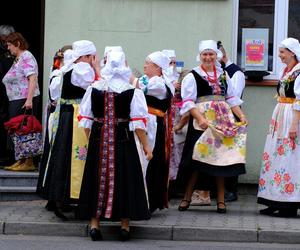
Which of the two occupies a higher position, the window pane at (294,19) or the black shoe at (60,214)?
the window pane at (294,19)

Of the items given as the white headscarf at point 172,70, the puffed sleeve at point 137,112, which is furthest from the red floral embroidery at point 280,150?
the puffed sleeve at point 137,112

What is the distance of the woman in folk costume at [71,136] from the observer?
32.1ft

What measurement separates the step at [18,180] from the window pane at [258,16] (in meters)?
3.07

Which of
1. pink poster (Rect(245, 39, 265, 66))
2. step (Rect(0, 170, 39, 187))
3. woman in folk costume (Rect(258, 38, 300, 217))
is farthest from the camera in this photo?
pink poster (Rect(245, 39, 265, 66))

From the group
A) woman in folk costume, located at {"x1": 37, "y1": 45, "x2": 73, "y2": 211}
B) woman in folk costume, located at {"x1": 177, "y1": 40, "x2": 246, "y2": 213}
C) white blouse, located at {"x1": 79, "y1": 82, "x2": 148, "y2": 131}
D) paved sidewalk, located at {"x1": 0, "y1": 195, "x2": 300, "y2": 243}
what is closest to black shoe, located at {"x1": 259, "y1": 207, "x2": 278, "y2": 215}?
paved sidewalk, located at {"x1": 0, "y1": 195, "x2": 300, "y2": 243}

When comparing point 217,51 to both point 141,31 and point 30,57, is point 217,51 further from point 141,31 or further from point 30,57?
point 30,57

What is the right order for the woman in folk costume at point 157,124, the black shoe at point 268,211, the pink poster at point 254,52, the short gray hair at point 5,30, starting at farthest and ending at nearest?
the short gray hair at point 5,30
the pink poster at point 254,52
the black shoe at point 268,211
the woman in folk costume at point 157,124

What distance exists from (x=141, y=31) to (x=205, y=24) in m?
0.83

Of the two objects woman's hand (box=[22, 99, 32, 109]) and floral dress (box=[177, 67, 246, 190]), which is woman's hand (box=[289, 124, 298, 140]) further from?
woman's hand (box=[22, 99, 32, 109])

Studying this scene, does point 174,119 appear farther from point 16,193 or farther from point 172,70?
point 16,193

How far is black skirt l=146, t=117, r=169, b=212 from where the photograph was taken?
34.0 feet

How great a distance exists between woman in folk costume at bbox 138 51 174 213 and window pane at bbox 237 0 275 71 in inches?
89.1

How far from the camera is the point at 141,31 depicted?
479 inches

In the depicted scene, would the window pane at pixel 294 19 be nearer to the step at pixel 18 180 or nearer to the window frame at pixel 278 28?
the window frame at pixel 278 28
